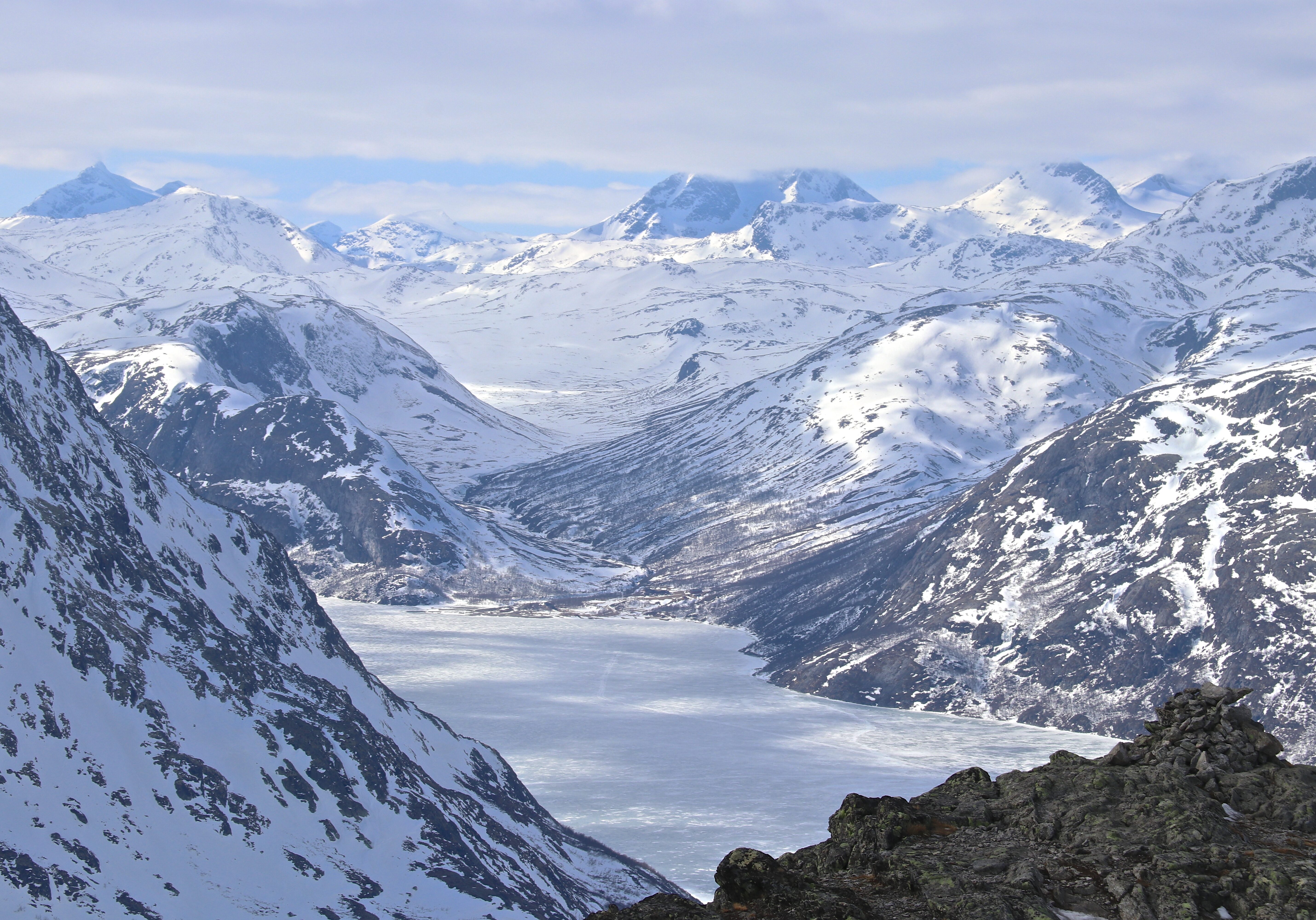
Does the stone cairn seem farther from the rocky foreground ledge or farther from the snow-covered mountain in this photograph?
the snow-covered mountain

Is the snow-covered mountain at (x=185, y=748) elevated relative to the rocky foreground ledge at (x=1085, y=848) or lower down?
lower down

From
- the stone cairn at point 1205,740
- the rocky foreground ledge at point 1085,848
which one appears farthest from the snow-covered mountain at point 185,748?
the stone cairn at point 1205,740

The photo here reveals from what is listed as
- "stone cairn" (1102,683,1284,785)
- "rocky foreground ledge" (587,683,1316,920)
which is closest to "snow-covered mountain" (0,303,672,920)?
"rocky foreground ledge" (587,683,1316,920)

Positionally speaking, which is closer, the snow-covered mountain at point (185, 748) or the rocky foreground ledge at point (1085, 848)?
the rocky foreground ledge at point (1085, 848)

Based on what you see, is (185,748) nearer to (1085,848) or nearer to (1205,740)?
(1205,740)

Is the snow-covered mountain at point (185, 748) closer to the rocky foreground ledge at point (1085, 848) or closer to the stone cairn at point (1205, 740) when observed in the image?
the rocky foreground ledge at point (1085, 848)

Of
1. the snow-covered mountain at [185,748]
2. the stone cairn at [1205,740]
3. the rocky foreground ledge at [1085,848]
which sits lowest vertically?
the snow-covered mountain at [185,748]

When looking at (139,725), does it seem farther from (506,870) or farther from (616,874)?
(616,874)

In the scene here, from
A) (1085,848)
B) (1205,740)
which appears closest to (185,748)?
(1205,740)
